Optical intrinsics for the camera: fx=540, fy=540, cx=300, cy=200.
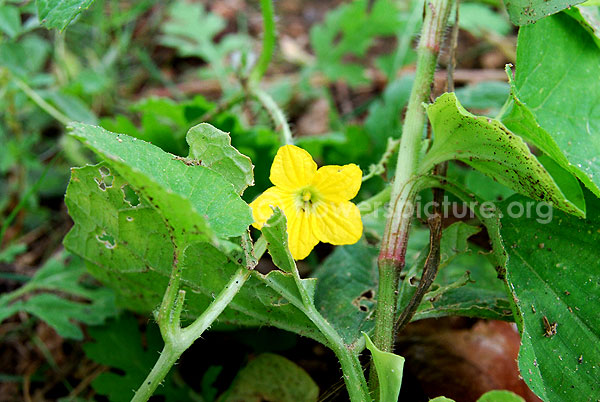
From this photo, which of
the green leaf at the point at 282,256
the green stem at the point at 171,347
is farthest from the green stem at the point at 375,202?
the green stem at the point at 171,347

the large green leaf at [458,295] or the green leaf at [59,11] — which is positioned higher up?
the green leaf at [59,11]

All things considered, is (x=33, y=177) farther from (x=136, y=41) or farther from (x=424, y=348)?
(x=424, y=348)

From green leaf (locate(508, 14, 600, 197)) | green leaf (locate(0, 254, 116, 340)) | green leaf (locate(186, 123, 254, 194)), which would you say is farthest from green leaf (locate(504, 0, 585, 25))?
green leaf (locate(0, 254, 116, 340))

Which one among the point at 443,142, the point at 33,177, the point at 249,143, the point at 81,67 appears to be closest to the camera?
the point at 443,142

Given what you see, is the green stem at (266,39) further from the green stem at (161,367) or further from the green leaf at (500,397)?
the green leaf at (500,397)

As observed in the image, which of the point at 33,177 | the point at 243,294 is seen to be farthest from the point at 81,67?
the point at 243,294

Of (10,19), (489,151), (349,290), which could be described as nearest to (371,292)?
(349,290)
